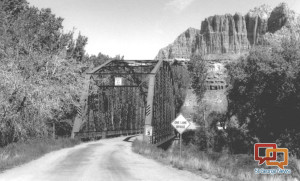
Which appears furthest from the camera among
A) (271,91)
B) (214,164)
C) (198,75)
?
(198,75)

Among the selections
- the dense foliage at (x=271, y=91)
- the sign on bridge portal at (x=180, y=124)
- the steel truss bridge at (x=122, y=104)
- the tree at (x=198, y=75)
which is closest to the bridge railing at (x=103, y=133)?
the steel truss bridge at (x=122, y=104)

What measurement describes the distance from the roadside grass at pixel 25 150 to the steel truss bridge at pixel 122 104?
5230mm

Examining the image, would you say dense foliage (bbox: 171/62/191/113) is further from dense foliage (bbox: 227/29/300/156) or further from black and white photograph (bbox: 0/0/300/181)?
dense foliage (bbox: 227/29/300/156)

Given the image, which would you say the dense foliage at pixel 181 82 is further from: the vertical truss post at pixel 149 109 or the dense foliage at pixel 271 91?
the vertical truss post at pixel 149 109

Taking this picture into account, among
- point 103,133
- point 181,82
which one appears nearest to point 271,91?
point 103,133

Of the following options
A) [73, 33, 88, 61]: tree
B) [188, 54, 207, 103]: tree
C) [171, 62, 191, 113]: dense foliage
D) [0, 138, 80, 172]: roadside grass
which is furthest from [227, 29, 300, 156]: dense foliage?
[171, 62, 191, 113]: dense foliage

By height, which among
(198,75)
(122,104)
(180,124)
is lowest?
(180,124)

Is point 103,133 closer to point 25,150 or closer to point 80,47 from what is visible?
point 80,47

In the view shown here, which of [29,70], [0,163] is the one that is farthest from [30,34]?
[0,163]

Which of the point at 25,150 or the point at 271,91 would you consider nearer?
the point at 25,150

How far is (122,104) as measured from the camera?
152 ft

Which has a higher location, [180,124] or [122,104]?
[122,104]

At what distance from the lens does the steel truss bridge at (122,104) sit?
2962 centimetres

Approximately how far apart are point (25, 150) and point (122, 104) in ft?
92.2
